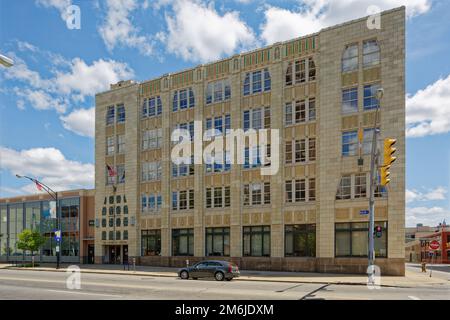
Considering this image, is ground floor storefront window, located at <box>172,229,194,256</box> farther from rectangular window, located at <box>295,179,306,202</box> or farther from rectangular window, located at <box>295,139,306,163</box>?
rectangular window, located at <box>295,139,306,163</box>

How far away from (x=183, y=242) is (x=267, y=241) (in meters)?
10.4

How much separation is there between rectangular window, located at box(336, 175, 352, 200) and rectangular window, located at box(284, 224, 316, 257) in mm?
3570

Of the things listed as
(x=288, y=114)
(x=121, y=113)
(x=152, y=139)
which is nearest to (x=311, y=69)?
(x=288, y=114)

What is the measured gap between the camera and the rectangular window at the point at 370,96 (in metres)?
37.5

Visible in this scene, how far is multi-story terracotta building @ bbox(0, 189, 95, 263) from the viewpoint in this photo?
57.6m

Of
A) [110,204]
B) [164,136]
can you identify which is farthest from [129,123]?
[110,204]

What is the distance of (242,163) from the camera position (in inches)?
1734

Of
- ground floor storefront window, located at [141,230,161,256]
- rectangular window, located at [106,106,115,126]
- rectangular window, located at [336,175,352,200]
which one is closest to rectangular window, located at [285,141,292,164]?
rectangular window, located at [336,175,352,200]

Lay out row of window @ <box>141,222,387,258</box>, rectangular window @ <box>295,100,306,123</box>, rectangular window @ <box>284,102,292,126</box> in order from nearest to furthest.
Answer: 1. row of window @ <box>141,222,387,258</box>
2. rectangular window @ <box>295,100,306,123</box>
3. rectangular window @ <box>284,102,292,126</box>

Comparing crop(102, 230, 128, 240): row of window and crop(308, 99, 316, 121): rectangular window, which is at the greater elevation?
crop(308, 99, 316, 121): rectangular window

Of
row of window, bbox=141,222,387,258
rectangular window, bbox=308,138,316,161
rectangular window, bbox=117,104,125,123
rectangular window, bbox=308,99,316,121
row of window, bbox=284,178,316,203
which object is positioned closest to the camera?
row of window, bbox=141,222,387,258

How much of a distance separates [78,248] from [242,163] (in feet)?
87.4

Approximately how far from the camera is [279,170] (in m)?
41.6

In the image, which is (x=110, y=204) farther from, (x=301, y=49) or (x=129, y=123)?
(x=301, y=49)
